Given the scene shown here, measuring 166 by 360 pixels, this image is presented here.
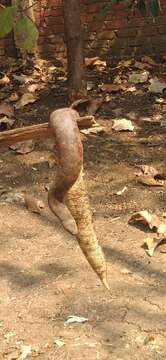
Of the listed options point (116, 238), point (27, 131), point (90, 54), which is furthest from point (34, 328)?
point (90, 54)

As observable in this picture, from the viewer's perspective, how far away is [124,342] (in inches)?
105

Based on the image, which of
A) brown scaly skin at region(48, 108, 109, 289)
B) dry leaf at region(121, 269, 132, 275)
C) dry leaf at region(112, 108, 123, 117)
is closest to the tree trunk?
dry leaf at region(112, 108, 123, 117)

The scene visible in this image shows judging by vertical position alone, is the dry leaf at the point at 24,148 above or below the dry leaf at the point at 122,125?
below

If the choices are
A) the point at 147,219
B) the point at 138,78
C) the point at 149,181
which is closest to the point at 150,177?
the point at 149,181

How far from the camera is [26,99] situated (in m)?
5.34

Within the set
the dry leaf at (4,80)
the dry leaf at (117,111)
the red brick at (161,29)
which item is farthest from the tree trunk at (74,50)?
the red brick at (161,29)

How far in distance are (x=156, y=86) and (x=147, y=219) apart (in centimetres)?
197

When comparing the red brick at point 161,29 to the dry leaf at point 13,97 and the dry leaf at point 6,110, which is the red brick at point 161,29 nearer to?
the dry leaf at point 13,97

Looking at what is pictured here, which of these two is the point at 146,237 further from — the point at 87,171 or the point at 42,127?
the point at 42,127

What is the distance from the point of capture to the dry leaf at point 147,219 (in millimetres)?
3657

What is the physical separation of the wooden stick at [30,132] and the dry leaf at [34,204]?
96.5 inches

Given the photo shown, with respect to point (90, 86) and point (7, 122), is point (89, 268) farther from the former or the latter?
point (90, 86)

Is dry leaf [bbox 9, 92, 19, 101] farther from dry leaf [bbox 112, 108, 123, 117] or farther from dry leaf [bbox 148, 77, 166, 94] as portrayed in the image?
dry leaf [bbox 148, 77, 166, 94]

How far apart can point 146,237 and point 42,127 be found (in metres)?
2.25
